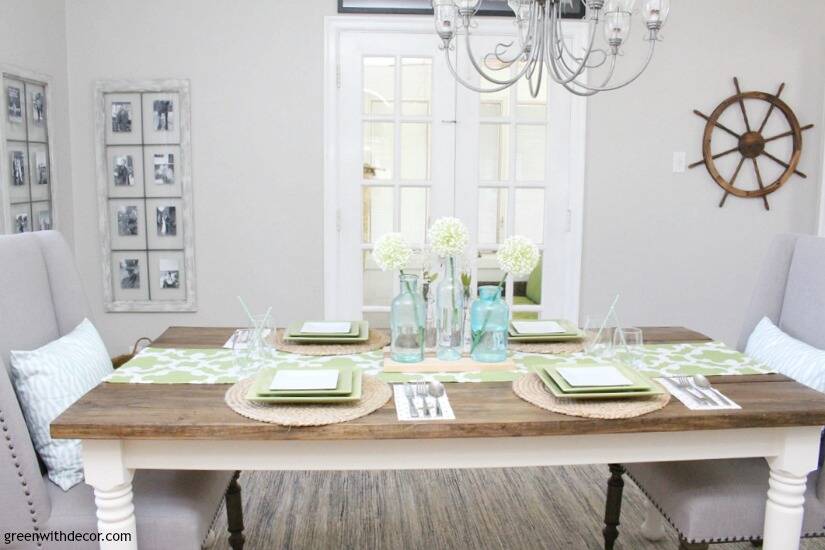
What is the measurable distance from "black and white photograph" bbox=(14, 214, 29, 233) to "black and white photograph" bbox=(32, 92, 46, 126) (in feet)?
1.56

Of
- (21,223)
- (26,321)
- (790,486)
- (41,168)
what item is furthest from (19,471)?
→ (41,168)

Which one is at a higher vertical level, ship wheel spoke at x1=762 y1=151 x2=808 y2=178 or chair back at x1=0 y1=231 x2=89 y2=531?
ship wheel spoke at x1=762 y1=151 x2=808 y2=178

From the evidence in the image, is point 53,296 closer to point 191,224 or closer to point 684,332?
point 191,224

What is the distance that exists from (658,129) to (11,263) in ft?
10.6

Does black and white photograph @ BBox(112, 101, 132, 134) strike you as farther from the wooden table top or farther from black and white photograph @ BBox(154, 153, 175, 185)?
the wooden table top

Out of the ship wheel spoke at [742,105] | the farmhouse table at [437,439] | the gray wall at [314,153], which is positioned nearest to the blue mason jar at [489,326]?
the farmhouse table at [437,439]

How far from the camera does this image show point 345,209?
392 centimetres

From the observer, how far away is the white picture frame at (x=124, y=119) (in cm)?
377

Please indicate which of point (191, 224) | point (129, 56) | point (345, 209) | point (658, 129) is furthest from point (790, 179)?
point (129, 56)

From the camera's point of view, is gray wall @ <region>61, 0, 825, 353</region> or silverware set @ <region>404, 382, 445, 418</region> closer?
silverware set @ <region>404, 382, 445, 418</region>

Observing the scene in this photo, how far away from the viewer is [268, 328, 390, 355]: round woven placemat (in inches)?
84.0

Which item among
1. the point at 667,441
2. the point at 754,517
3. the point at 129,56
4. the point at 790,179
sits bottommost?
the point at 754,517

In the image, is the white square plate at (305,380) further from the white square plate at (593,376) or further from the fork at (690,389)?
the fork at (690,389)

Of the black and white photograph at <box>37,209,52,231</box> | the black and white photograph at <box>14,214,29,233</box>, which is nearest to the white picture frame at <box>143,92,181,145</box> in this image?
the black and white photograph at <box>37,209,52,231</box>
